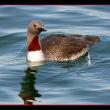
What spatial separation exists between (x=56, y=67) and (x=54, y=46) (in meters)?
0.91

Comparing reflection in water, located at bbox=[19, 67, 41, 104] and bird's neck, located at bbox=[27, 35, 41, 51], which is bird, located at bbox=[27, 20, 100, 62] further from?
reflection in water, located at bbox=[19, 67, 41, 104]

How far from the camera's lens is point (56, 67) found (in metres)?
8.89

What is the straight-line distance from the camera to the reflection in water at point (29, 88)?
273 inches

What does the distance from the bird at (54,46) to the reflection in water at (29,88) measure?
0.66 metres

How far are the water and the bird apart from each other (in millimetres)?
182

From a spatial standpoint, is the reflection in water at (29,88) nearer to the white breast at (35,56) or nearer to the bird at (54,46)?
the white breast at (35,56)

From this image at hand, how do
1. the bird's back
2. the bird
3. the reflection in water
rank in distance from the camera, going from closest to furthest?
the reflection in water < the bird < the bird's back

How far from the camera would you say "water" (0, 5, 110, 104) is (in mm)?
7004

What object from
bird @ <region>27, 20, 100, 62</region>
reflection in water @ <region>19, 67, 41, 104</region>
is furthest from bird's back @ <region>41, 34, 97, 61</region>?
reflection in water @ <region>19, 67, 41, 104</region>

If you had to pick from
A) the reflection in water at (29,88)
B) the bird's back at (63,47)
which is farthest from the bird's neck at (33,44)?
the reflection in water at (29,88)

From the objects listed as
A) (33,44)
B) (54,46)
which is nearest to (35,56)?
(33,44)

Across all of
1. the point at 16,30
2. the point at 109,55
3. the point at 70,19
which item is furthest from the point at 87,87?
the point at 70,19

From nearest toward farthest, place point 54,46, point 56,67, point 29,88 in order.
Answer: point 29,88 < point 56,67 < point 54,46

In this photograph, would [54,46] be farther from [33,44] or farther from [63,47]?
[33,44]
